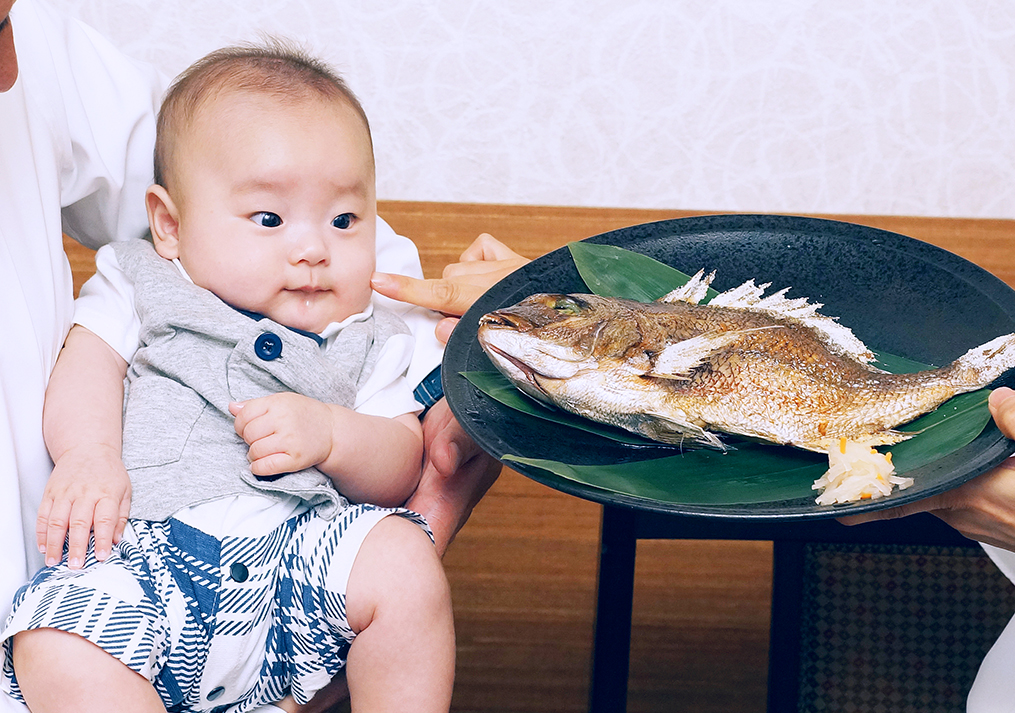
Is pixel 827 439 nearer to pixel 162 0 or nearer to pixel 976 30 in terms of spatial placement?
pixel 976 30

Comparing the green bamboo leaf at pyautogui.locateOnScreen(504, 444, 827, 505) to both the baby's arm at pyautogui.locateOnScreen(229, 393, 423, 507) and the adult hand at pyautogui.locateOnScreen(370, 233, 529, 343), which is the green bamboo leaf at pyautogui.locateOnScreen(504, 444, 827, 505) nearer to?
the baby's arm at pyautogui.locateOnScreen(229, 393, 423, 507)

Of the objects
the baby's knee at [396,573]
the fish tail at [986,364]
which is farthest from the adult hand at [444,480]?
the fish tail at [986,364]

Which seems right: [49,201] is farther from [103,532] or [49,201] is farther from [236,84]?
[103,532]

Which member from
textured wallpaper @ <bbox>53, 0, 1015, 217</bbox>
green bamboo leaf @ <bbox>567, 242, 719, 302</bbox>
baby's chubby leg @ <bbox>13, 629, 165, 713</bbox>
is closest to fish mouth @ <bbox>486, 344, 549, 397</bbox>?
green bamboo leaf @ <bbox>567, 242, 719, 302</bbox>

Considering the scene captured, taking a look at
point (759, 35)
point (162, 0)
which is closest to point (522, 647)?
point (759, 35)

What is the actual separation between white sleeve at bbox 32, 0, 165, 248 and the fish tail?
81 centimetres

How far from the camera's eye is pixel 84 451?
2.69 ft

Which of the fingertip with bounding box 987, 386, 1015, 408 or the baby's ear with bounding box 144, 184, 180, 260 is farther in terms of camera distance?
the baby's ear with bounding box 144, 184, 180, 260

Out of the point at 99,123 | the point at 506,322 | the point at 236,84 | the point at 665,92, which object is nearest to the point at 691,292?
the point at 506,322

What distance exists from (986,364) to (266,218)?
644 mm

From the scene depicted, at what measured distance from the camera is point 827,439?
680 mm

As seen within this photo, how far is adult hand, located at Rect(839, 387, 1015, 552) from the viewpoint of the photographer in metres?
0.74

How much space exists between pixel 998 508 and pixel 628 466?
310mm

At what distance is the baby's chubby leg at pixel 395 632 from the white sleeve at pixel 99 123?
19.0 inches
